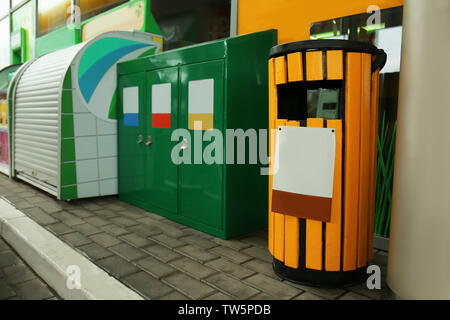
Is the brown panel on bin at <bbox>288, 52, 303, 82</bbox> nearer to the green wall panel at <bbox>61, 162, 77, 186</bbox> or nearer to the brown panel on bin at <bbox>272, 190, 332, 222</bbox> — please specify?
the brown panel on bin at <bbox>272, 190, 332, 222</bbox>

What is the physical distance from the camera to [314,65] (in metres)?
2.21

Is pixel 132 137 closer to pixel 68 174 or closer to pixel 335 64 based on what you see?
pixel 68 174

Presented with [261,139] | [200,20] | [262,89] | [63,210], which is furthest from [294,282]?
[200,20]

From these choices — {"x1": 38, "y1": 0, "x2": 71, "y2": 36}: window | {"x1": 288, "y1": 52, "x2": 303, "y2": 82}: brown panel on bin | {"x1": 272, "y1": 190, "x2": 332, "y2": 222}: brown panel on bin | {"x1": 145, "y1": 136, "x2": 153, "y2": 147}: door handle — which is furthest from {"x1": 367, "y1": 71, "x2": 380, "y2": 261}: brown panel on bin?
{"x1": 38, "y1": 0, "x2": 71, "y2": 36}: window

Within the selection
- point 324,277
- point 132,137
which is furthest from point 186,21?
point 324,277

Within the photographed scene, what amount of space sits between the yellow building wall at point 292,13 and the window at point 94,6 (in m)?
3.57

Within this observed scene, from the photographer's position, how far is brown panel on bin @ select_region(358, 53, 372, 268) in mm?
2250

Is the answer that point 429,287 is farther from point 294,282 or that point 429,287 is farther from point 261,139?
point 261,139

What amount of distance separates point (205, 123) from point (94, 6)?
5.78 metres

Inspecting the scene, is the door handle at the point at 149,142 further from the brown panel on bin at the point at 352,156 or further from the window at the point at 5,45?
the window at the point at 5,45

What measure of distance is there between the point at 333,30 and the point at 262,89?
0.85m

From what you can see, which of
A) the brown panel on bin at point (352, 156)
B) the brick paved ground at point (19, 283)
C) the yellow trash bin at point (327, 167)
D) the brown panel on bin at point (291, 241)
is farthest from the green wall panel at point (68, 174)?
the brown panel on bin at point (352, 156)

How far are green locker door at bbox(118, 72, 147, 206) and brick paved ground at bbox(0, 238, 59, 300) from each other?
1.59 meters

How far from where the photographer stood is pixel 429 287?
205 cm
